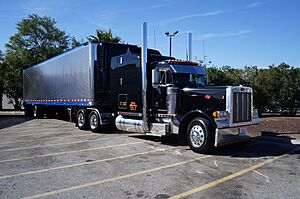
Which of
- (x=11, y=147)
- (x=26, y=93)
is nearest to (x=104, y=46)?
(x=11, y=147)

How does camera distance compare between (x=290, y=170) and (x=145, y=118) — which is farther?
(x=145, y=118)

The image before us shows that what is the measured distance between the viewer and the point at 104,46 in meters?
12.3

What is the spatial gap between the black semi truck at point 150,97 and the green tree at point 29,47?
25.7 meters

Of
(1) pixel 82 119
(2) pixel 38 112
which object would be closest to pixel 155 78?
(1) pixel 82 119

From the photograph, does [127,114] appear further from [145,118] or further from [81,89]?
[81,89]

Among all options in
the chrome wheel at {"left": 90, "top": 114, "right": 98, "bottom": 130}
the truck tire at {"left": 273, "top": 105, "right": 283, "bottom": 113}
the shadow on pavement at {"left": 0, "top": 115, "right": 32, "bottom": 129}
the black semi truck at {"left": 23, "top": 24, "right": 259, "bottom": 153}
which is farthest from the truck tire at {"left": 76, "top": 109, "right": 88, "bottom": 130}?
the truck tire at {"left": 273, "top": 105, "right": 283, "bottom": 113}

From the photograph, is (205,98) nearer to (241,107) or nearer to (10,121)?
(241,107)

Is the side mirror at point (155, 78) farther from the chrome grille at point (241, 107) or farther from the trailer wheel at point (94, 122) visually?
the trailer wheel at point (94, 122)

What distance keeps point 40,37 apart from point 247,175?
134 feet

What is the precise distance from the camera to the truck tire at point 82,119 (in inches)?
526

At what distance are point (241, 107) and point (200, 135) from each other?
1.49 meters

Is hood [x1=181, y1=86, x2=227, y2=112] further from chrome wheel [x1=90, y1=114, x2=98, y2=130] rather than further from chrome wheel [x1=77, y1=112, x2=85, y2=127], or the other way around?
chrome wheel [x1=77, y1=112, x2=85, y2=127]

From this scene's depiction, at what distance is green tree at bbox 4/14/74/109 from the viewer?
126 ft

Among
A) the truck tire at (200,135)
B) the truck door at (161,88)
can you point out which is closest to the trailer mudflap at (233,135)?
the truck tire at (200,135)
